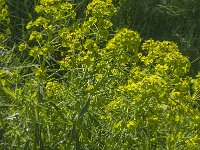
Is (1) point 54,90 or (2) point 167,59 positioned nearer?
(2) point 167,59

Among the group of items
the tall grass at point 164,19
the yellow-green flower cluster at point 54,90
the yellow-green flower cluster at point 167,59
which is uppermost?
the yellow-green flower cluster at point 167,59

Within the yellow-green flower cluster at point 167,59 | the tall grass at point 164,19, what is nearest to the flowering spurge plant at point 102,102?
the yellow-green flower cluster at point 167,59

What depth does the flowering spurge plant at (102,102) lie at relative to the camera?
2883mm

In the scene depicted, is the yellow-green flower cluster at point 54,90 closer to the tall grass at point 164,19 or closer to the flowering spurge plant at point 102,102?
the flowering spurge plant at point 102,102

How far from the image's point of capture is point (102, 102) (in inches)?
120

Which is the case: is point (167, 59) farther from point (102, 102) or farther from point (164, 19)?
point (164, 19)

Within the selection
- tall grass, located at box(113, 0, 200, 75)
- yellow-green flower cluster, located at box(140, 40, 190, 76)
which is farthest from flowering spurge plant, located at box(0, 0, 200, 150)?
tall grass, located at box(113, 0, 200, 75)

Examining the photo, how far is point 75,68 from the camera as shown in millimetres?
3111

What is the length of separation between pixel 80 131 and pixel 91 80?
25 centimetres

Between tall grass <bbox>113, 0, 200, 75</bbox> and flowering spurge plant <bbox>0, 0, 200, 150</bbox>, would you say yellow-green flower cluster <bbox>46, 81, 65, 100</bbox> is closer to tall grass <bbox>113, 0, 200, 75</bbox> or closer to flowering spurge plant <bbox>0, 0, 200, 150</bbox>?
flowering spurge plant <bbox>0, 0, 200, 150</bbox>

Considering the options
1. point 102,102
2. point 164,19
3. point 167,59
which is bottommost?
point 164,19

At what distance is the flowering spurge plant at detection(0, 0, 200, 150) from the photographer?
288 centimetres

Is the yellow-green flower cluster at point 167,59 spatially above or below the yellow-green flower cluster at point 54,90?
above

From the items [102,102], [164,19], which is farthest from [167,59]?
[164,19]
